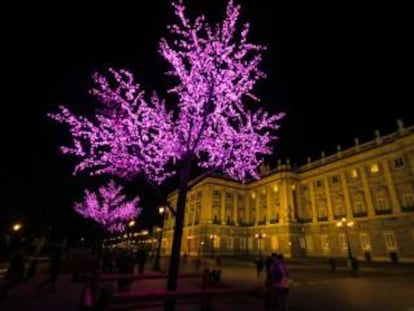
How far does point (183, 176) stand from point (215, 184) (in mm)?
53539

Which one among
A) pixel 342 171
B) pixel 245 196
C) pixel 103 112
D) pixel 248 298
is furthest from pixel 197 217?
pixel 103 112

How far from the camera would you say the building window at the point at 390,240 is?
3531 centimetres

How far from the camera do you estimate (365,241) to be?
39.0 m

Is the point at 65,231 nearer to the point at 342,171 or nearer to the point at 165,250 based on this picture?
the point at 165,250

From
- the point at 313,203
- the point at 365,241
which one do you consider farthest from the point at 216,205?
the point at 365,241

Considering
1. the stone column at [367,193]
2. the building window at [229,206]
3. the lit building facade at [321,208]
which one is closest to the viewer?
the lit building facade at [321,208]

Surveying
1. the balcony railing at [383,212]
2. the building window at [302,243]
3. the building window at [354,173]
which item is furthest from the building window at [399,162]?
the building window at [302,243]

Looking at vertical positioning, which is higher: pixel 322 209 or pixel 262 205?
pixel 262 205

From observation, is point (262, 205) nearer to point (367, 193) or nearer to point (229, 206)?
point (229, 206)

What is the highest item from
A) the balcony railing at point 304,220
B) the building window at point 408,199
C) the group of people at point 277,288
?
the building window at point 408,199

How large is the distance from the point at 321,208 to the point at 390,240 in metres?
13.5

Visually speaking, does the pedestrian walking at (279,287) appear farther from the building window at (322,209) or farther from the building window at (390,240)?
the building window at (322,209)

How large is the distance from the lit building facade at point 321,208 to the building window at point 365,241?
15 centimetres

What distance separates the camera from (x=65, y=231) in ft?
183
